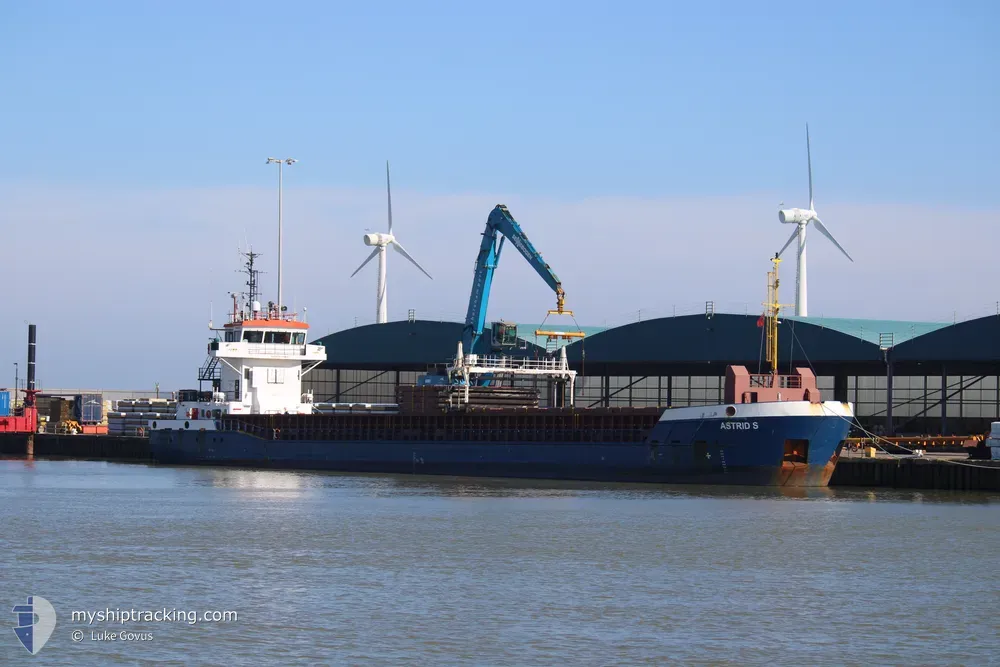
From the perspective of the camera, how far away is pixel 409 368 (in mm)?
84750

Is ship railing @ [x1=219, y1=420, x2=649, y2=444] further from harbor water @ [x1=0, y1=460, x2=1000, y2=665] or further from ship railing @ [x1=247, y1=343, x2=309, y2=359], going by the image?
harbor water @ [x1=0, y1=460, x2=1000, y2=665]

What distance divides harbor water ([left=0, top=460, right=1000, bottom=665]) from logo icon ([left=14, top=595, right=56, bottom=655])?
22 centimetres

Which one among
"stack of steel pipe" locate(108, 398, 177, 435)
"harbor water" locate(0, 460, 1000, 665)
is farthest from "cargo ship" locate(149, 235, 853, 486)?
"stack of steel pipe" locate(108, 398, 177, 435)

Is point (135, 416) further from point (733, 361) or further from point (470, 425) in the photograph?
point (733, 361)

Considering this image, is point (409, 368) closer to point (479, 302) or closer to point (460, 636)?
point (479, 302)

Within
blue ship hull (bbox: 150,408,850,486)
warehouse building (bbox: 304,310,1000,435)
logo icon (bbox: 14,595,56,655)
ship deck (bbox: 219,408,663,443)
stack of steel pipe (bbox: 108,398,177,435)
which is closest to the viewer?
logo icon (bbox: 14,595,56,655)

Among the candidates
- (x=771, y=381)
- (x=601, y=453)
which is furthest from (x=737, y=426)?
(x=601, y=453)

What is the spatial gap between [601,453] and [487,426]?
647 centimetres

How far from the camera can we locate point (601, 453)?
181ft

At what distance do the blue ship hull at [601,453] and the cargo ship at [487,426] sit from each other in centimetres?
5

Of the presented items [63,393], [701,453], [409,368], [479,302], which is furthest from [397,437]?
[63,393]

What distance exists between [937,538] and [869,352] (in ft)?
107

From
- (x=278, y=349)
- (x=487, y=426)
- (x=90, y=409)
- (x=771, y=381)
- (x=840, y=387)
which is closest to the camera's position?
(x=771, y=381)

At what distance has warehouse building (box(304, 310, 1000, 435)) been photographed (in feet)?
222
